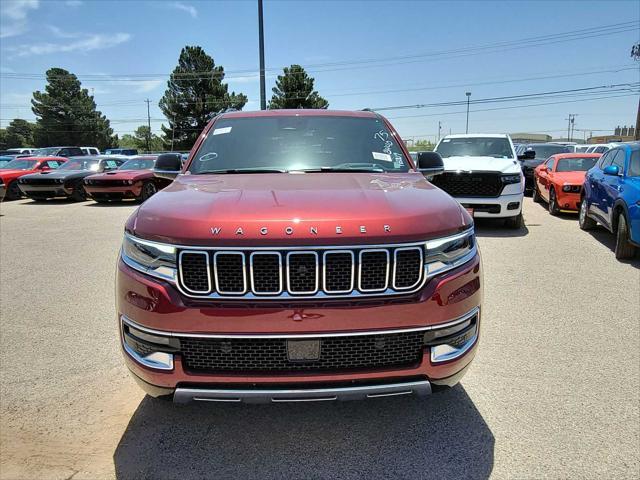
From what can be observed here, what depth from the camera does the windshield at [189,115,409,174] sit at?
3.60 meters

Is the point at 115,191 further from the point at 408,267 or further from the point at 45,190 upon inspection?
the point at 408,267

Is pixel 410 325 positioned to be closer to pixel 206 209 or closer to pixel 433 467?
pixel 433 467

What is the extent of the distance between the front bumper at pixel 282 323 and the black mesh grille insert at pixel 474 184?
24.1ft

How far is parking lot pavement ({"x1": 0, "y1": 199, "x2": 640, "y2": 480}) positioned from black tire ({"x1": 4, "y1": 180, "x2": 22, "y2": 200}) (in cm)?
1432

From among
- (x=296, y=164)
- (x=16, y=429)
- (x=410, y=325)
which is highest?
(x=296, y=164)

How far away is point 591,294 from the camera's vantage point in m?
5.34

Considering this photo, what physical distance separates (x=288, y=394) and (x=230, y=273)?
0.63m

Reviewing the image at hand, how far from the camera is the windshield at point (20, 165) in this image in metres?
17.5

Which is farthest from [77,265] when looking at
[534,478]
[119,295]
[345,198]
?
[534,478]

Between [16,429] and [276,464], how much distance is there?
5.33ft

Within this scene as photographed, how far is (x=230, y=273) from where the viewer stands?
86.2 inches

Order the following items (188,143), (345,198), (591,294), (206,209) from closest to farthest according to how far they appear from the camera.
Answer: (206,209) < (345,198) < (591,294) < (188,143)

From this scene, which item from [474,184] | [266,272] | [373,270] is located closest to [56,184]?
[474,184]

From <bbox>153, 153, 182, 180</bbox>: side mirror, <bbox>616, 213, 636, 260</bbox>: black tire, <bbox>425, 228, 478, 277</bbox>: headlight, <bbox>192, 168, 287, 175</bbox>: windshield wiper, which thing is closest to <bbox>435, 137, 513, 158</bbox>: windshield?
<bbox>616, 213, 636, 260</bbox>: black tire
